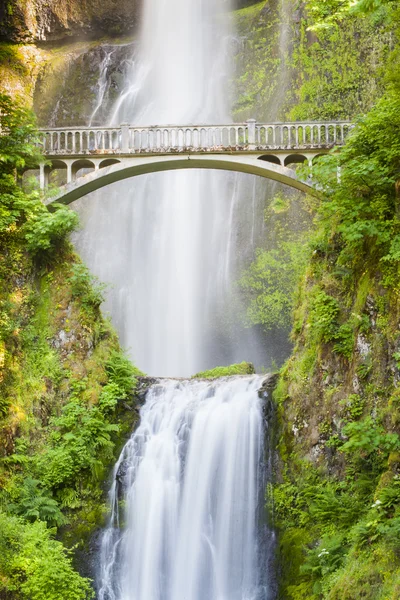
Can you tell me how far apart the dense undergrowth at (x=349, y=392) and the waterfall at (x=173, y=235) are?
1007cm

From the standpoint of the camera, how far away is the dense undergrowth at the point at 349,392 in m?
9.22

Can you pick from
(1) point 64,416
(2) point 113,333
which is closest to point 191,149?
(2) point 113,333

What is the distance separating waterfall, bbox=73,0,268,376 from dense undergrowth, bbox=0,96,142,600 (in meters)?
7.42

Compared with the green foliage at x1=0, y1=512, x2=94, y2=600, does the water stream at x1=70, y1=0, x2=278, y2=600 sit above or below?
above

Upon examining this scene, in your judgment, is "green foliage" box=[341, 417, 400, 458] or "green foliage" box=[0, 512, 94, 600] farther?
"green foliage" box=[0, 512, 94, 600]

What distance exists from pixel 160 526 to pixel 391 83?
9143mm

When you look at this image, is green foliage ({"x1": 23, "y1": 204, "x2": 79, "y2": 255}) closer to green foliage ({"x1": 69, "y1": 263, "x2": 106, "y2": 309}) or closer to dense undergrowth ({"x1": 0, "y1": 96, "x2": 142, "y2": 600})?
dense undergrowth ({"x1": 0, "y1": 96, "x2": 142, "y2": 600})

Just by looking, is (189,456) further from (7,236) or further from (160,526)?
(7,236)

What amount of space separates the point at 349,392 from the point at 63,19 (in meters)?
23.6

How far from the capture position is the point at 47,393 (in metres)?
14.6

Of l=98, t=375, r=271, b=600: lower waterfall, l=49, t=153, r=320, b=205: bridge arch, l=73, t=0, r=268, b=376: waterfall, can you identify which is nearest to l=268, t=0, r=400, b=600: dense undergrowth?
l=98, t=375, r=271, b=600: lower waterfall

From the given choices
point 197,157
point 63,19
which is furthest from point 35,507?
point 63,19

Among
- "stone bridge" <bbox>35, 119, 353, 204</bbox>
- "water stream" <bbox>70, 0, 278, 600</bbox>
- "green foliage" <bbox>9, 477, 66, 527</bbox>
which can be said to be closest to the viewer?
"water stream" <bbox>70, 0, 278, 600</bbox>

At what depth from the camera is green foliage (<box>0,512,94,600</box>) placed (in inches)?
425
